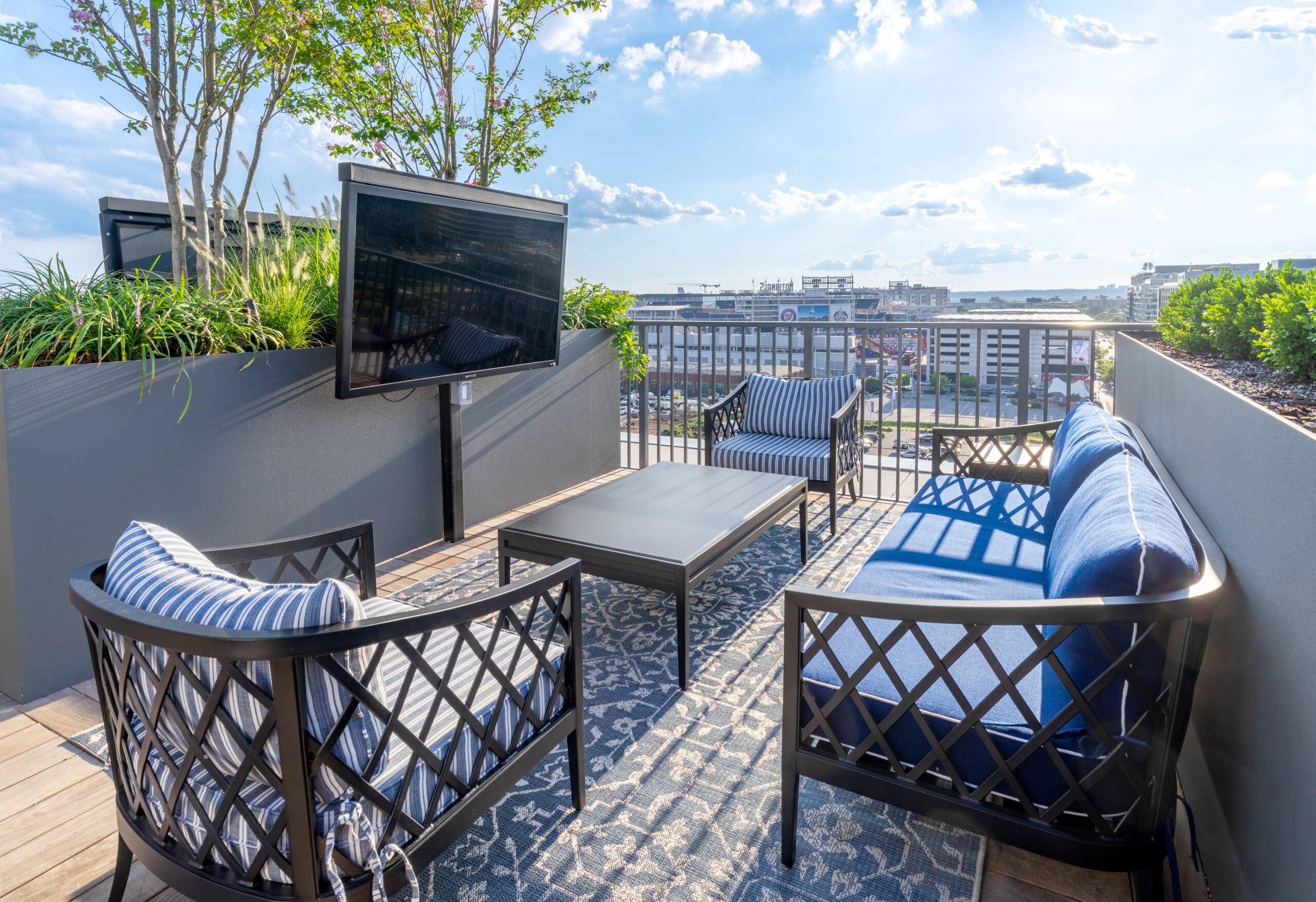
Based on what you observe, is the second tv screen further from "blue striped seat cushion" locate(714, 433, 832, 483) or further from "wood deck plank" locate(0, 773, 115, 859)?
"wood deck plank" locate(0, 773, 115, 859)

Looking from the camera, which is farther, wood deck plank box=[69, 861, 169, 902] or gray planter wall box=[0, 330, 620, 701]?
gray planter wall box=[0, 330, 620, 701]

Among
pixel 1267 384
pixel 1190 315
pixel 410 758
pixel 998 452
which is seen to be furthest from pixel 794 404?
pixel 410 758

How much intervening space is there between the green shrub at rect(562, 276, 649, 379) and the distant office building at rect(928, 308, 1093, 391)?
6.90ft

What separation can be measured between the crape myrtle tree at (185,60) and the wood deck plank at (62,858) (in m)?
2.46

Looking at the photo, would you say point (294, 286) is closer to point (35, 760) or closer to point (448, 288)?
point (448, 288)

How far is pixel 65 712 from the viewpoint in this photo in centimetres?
229

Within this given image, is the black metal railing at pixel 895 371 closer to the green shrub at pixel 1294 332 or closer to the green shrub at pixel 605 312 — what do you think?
the green shrub at pixel 605 312

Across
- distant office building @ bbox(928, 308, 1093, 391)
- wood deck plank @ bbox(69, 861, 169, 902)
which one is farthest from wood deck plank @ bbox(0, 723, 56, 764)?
distant office building @ bbox(928, 308, 1093, 391)

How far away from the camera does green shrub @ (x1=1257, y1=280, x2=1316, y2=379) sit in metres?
1.59

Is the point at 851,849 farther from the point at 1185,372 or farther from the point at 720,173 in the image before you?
the point at 720,173

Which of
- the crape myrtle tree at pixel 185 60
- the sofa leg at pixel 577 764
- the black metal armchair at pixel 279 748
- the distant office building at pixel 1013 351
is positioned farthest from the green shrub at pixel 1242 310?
the crape myrtle tree at pixel 185 60

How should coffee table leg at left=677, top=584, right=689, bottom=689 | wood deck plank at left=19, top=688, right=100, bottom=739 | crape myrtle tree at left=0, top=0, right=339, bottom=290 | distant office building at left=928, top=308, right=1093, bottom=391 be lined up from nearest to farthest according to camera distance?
wood deck plank at left=19, top=688, right=100, bottom=739 < coffee table leg at left=677, top=584, right=689, bottom=689 < crape myrtle tree at left=0, top=0, right=339, bottom=290 < distant office building at left=928, top=308, right=1093, bottom=391

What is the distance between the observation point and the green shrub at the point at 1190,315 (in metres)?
2.73

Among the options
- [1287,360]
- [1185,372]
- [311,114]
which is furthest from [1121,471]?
[311,114]
